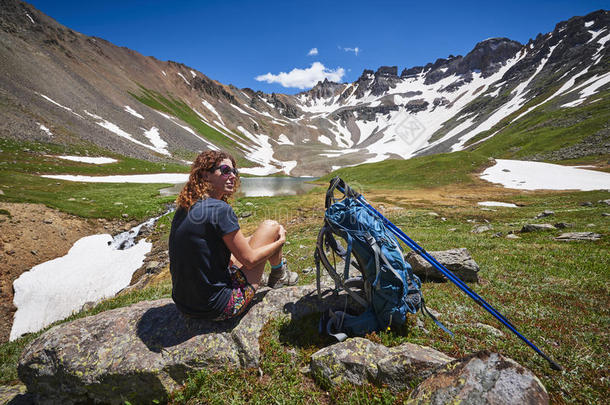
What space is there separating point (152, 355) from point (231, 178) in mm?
3529

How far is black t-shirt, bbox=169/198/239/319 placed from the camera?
13.1ft

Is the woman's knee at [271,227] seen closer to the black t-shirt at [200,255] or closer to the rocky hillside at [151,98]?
the black t-shirt at [200,255]

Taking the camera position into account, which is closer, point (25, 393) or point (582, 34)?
point (25, 393)

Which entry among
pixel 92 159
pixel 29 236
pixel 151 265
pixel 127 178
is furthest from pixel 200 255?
pixel 92 159

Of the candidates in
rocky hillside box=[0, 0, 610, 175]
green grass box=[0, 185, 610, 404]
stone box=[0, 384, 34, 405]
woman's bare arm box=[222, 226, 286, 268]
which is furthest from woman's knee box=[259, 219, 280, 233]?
rocky hillside box=[0, 0, 610, 175]

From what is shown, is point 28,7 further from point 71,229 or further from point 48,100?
point 71,229

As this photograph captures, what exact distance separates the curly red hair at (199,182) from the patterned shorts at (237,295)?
1718 millimetres

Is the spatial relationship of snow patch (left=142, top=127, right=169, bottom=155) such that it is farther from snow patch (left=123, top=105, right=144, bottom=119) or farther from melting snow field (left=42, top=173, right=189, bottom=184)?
melting snow field (left=42, top=173, right=189, bottom=184)

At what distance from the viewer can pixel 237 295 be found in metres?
4.71

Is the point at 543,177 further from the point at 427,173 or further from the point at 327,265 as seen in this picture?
the point at 327,265

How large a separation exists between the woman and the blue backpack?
141 cm

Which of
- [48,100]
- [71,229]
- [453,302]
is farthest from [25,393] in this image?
[48,100]

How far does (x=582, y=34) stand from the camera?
16938 cm

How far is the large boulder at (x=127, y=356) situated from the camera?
400 centimetres
